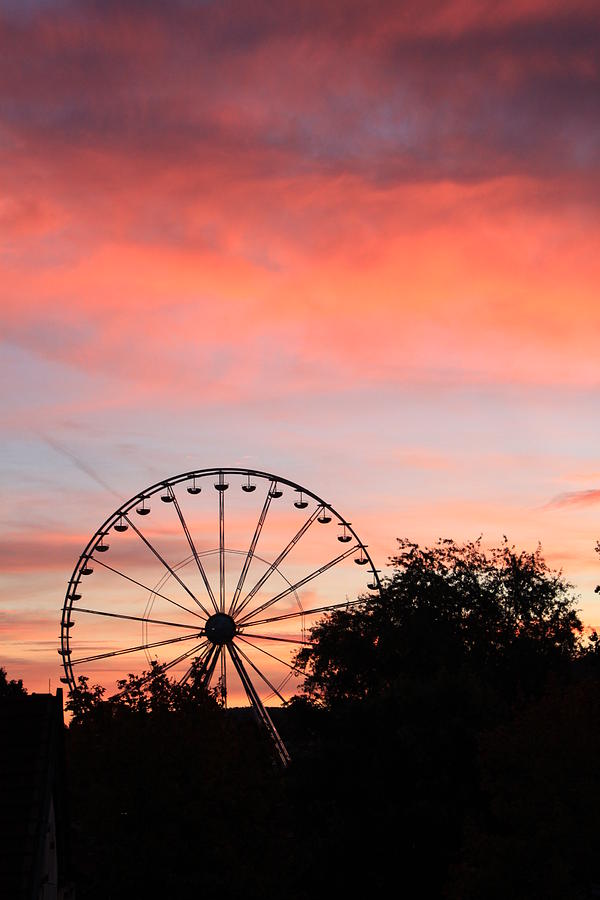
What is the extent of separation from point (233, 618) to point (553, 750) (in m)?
18.8

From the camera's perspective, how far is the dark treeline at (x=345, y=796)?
32.2 metres

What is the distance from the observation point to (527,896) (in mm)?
32750

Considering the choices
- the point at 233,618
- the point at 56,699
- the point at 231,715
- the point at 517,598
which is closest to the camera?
the point at 56,699

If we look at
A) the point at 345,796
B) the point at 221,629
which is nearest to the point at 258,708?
the point at 221,629

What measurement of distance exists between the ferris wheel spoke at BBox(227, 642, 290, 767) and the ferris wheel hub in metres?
0.43

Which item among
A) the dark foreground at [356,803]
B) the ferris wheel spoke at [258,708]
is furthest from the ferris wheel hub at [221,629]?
the dark foreground at [356,803]

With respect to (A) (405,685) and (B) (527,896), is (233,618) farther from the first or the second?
(B) (527,896)

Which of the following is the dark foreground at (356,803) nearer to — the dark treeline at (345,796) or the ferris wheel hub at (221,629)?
the dark treeline at (345,796)

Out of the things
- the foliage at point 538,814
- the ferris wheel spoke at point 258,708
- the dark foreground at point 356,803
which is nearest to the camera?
the dark foreground at point 356,803

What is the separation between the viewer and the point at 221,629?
165ft

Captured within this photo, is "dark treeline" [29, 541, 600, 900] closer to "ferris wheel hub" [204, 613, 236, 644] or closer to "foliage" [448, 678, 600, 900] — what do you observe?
"foliage" [448, 678, 600, 900]

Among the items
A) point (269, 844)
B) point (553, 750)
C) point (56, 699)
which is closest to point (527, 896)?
point (553, 750)

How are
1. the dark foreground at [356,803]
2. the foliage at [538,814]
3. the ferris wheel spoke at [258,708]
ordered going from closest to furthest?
the dark foreground at [356,803] < the foliage at [538,814] < the ferris wheel spoke at [258,708]

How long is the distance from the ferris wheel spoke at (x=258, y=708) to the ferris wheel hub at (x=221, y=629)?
433 millimetres
